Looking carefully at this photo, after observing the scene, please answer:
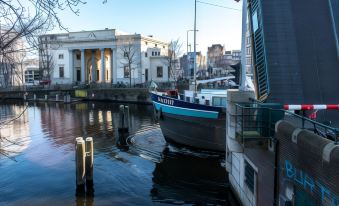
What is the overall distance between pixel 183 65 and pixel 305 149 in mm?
83608

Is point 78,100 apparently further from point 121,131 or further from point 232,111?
point 232,111

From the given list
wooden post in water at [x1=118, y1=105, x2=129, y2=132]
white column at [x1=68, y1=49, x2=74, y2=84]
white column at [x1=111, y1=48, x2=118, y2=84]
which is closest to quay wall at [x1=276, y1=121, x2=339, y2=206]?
wooden post in water at [x1=118, y1=105, x2=129, y2=132]

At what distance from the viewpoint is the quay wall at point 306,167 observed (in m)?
5.22

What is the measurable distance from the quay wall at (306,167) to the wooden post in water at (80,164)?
7121 mm

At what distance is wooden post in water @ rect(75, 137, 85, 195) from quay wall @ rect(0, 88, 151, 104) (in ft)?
125

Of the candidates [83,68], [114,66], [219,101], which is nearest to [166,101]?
[219,101]

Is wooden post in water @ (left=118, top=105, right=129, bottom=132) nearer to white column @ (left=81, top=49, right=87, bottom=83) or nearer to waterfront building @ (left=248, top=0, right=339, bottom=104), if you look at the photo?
waterfront building @ (left=248, top=0, right=339, bottom=104)

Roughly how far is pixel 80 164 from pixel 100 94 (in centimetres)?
4564

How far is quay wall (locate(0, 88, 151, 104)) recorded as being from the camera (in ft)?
173

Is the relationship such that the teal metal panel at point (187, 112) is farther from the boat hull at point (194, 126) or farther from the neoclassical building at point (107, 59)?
the neoclassical building at point (107, 59)

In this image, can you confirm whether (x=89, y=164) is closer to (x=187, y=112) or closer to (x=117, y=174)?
(x=117, y=174)

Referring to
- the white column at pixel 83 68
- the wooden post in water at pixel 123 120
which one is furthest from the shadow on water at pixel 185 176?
the white column at pixel 83 68

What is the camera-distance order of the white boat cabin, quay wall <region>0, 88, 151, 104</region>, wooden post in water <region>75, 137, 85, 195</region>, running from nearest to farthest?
wooden post in water <region>75, 137, 85, 195</region> < the white boat cabin < quay wall <region>0, 88, 151, 104</region>

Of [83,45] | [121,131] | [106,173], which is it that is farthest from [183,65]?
[106,173]
